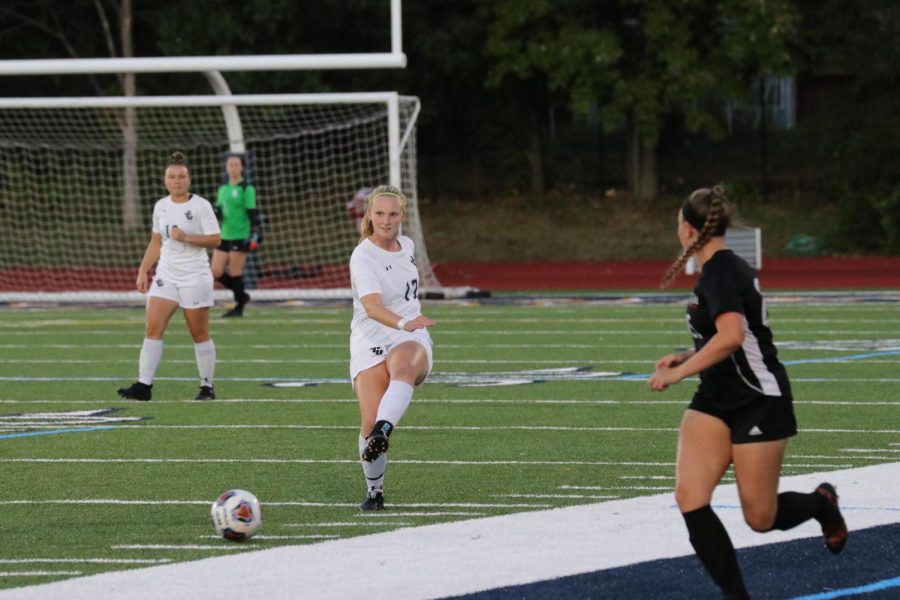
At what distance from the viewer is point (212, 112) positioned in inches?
1387

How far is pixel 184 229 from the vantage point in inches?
512

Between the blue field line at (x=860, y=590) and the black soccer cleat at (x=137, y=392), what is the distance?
7.63 m

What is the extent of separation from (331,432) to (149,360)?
2336 millimetres

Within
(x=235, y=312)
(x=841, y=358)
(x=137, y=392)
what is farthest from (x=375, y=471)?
(x=235, y=312)

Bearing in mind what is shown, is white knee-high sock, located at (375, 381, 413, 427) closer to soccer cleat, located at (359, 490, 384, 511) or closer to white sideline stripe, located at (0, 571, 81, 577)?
soccer cleat, located at (359, 490, 384, 511)

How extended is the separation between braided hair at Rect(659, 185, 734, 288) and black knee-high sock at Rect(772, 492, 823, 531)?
1.00 metres

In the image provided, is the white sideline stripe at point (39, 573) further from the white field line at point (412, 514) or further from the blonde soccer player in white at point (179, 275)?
the blonde soccer player in white at point (179, 275)

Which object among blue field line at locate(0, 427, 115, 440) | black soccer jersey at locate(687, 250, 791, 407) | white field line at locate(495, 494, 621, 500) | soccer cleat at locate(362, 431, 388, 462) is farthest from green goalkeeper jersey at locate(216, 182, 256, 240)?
black soccer jersey at locate(687, 250, 791, 407)

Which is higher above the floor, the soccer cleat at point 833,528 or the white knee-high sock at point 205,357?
the soccer cleat at point 833,528

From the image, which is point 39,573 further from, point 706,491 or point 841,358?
point 841,358

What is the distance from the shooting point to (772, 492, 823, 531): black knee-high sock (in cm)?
632

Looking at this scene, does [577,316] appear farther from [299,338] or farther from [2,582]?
[2,582]

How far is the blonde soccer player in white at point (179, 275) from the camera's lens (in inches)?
507

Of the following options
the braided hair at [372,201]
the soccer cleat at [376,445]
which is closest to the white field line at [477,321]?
the braided hair at [372,201]
